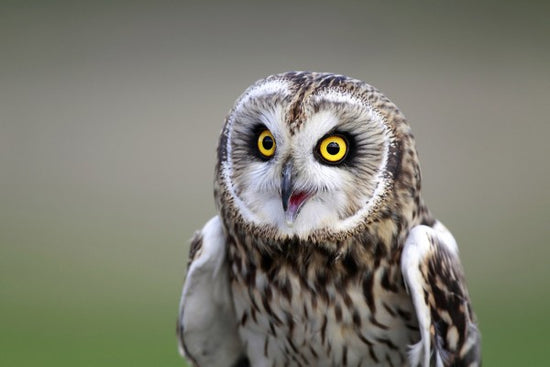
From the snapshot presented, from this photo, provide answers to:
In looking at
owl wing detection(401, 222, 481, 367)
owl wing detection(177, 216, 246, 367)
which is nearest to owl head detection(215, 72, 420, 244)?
owl wing detection(401, 222, 481, 367)

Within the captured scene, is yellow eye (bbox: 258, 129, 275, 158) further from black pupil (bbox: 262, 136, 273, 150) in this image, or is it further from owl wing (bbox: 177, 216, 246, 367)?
owl wing (bbox: 177, 216, 246, 367)

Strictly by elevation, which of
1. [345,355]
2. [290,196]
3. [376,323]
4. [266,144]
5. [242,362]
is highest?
[266,144]

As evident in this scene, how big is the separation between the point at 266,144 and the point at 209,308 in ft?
2.01

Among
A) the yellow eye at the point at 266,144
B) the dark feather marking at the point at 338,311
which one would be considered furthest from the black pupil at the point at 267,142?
the dark feather marking at the point at 338,311

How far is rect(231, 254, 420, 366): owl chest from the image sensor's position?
233 centimetres

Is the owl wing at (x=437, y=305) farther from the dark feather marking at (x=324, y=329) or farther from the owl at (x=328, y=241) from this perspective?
the dark feather marking at (x=324, y=329)

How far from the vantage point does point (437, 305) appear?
222 cm

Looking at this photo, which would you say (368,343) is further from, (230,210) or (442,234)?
(230,210)

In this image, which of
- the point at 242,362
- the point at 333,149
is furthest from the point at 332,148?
the point at 242,362

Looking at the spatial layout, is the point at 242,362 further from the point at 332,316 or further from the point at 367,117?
the point at 367,117

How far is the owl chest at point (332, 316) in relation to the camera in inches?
91.7

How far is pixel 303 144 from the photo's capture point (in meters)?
2.08

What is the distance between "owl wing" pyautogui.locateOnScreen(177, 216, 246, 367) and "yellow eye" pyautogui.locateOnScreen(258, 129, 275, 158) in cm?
42

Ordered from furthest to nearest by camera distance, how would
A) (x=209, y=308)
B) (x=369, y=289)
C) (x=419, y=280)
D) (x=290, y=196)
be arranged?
(x=209, y=308)
(x=369, y=289)
(x=419, y=280)
(x=290, y=196)
